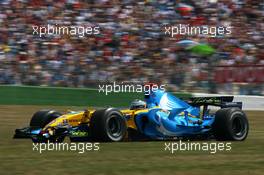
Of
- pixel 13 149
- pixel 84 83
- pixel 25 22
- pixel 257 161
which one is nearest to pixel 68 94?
pixel 84 83

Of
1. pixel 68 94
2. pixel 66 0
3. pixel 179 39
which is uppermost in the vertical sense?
pixel 66 0

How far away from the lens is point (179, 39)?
22.0 meters

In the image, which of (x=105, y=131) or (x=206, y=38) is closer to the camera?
(x=105, y=131)

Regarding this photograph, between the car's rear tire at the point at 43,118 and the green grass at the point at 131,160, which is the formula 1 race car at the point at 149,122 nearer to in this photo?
the car's rear tire at the point at 43,118

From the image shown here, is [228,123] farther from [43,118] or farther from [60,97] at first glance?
[60,97]

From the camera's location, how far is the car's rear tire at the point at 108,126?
10.0m

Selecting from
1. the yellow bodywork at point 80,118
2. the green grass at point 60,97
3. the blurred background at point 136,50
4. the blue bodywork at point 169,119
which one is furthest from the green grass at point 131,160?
the green grass at point 60,97

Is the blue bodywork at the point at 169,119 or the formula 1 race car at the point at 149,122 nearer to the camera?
the formula 1 race car at the point at 149,122

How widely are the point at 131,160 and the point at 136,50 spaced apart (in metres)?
13.3

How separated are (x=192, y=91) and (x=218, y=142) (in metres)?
10.9

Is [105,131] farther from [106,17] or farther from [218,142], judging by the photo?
[106,17]

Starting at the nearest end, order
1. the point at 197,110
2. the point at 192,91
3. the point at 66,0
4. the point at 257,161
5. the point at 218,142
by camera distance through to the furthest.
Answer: the point at 257,161 → the point at 218,142 → the point at 197,110 → the point at 192,91 → the point at 66,0

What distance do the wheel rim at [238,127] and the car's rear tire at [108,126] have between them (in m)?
1.99

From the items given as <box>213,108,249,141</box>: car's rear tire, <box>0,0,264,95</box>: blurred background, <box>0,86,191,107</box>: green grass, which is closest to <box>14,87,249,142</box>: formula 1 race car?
<box>213,108,249,141</box>: car's rear tire
